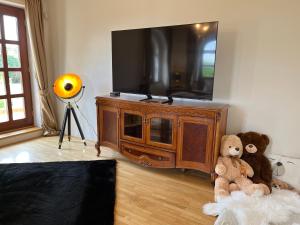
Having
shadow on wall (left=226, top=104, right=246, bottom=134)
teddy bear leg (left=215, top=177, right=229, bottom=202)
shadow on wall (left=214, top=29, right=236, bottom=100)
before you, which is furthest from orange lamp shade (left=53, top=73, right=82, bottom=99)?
teddy bear leg (left=215, top=177, right=229, bottom=202)

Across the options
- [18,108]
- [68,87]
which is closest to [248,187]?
[68,87]

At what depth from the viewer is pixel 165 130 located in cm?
250

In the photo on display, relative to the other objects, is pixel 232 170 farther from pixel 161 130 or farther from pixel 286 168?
pixel 161 130

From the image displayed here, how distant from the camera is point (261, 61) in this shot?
7.64 ft

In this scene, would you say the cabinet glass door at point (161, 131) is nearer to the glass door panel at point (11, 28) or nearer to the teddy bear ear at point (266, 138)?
the teddy bear ear at point (266, 138)

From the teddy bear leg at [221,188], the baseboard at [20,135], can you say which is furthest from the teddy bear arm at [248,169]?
the baseboard at [20,135]

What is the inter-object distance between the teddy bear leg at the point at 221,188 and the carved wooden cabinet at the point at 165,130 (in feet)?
0.45

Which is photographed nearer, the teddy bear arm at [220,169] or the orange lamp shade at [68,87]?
the teddy bear arm at [220,169]

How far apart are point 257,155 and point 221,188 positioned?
0.58 m

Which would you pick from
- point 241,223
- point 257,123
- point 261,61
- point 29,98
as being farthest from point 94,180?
point 29,98

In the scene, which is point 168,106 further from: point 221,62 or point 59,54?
point 59,54

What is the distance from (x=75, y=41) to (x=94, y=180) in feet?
7.99

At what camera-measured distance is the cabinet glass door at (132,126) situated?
2.64 metres

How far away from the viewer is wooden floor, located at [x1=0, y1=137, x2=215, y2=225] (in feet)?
6.12
